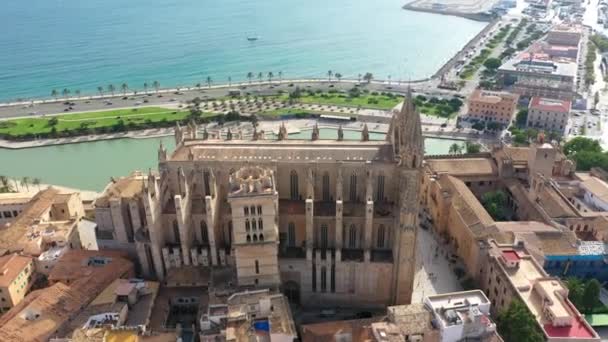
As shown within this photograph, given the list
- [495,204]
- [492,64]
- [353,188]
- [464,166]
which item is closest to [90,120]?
[353,188]

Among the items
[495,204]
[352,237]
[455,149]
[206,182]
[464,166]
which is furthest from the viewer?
[455,149]

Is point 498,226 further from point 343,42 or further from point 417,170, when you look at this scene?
point 343,42

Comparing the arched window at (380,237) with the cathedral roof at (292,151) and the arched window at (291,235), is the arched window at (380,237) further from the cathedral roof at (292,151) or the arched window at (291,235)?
the arched window at (291,235)

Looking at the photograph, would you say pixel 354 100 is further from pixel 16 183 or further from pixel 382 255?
pixel 16 183

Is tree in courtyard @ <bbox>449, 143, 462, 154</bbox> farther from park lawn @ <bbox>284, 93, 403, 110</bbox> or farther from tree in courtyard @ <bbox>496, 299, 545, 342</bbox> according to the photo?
tree in courtyard @ <bbox>496, 299, 545, 342</bbox>

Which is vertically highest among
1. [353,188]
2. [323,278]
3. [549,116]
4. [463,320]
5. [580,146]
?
[353,188]

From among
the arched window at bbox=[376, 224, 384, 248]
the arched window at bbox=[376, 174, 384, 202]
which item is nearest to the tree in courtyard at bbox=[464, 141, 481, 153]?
the arched window at bbox=[376, 174, 384, 202]

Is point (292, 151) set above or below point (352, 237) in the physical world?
above

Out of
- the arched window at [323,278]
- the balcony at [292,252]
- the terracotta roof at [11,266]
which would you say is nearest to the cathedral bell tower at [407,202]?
the arched window at [323,278]
